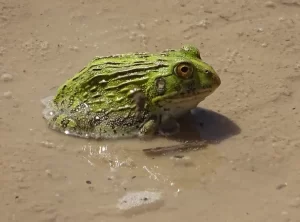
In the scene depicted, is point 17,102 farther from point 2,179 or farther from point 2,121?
point 2,179

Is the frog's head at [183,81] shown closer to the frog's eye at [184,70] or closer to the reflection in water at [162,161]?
the frog's eye at [184,70]

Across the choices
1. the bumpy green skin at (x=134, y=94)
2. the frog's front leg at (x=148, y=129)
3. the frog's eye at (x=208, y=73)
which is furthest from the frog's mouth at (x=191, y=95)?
the frog's front leg at (x=148, y=129)

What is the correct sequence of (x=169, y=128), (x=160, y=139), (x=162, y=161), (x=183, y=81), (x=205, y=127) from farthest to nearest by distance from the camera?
(x=205, y=127), (x=169, y=128), (x=160, y=139), (x=183, y=81), (x=162, y=161)

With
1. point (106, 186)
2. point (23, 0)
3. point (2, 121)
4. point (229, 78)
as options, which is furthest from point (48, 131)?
point (23, 0)

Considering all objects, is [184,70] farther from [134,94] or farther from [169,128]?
[169,128]

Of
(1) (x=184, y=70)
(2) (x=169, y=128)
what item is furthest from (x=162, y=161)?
(1) (x=184, y=70)

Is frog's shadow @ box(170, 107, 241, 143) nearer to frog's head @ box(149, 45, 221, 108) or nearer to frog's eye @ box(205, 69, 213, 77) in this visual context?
frog's head @ box(149, 45, 221, 108)

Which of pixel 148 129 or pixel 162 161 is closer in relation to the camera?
pixel 162 161
